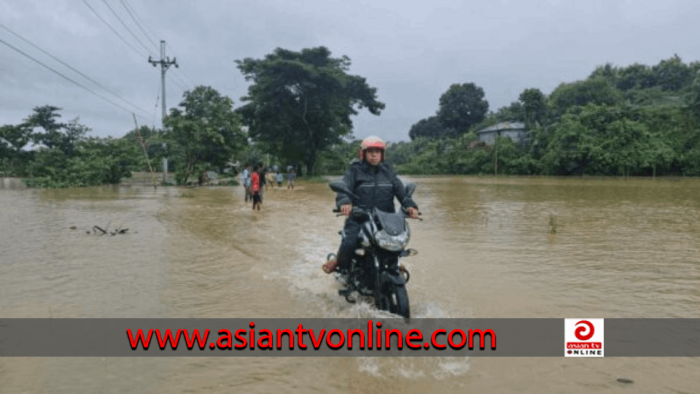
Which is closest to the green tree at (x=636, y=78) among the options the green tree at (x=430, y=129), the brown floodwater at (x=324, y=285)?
the green tree at (x=430, y=129)

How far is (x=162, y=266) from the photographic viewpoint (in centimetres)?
723

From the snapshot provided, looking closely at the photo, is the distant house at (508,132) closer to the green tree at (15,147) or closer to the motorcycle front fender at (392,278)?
the green tree at (15,147)

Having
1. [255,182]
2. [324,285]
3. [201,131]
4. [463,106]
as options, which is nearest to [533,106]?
[463,106]

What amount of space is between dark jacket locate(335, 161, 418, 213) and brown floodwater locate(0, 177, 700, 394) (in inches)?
41.4

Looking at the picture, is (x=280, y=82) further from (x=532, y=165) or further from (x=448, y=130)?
(x=448, y=130)

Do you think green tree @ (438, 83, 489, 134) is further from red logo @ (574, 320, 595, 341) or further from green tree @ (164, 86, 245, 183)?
red logo @ (574, 320, 595, 341)

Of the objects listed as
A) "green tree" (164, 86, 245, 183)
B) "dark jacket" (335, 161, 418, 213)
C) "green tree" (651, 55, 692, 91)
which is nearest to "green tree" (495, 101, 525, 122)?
"green tree" (651, 55, 692, 91)

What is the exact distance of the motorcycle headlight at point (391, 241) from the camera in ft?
13.6

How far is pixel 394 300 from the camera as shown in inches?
171

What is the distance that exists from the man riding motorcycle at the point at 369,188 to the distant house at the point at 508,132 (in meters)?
57.9

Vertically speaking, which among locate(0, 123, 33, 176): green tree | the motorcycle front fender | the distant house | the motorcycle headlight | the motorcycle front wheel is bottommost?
the motorcycle front wheel

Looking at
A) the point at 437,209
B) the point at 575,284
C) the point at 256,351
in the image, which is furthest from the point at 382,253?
the point at 437,209

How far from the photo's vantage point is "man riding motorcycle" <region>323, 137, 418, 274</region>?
473 cm

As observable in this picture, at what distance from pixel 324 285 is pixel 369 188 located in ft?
6.06
